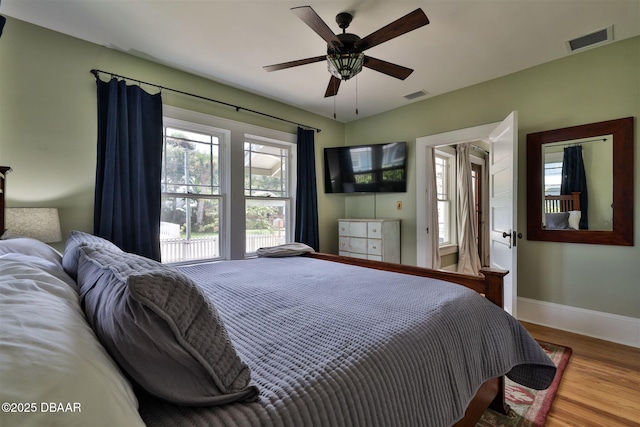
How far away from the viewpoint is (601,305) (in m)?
2.54

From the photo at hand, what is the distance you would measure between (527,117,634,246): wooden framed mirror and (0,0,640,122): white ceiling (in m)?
A: 0.80

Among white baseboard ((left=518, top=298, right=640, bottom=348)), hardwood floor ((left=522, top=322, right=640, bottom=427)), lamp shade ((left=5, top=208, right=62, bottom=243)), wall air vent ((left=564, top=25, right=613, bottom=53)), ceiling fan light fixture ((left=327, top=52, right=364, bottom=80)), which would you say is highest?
wall air vent ((left=564, top=25, right=613, bottom=53))

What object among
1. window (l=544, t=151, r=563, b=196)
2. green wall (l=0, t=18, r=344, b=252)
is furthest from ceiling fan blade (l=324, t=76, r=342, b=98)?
window (l=544, t=151, r=563, b=196)

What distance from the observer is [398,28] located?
1720 mm

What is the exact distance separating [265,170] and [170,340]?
11.0 ft

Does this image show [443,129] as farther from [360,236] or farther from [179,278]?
[179,278]

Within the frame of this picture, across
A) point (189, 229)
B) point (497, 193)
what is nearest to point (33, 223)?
point (189, 229)

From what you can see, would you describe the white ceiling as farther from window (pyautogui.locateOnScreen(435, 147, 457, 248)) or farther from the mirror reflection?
window (pyautogui.locateOnScreen(435, 147, 457, 248))

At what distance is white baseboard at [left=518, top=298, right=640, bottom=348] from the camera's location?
7.91 ft

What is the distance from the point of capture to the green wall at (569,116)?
242cm

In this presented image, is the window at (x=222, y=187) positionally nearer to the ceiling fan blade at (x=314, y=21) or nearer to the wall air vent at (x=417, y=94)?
the wall air vent at (x=417, y=94)

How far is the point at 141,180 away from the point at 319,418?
2.65 m

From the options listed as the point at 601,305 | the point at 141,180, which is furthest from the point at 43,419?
the point at 601,305

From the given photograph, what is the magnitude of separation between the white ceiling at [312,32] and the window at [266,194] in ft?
3.13
